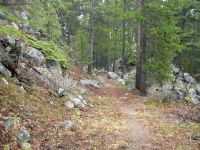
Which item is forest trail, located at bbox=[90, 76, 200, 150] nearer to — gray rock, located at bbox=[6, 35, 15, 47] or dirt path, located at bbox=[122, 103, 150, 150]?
dirt path, located at bbox=[122, 103, 150, 150]

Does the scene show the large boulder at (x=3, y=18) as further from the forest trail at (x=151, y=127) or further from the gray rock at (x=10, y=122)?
the gray rock at (x=10, y=122)

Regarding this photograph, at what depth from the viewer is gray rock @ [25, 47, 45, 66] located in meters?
14.5

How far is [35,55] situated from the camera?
48.2 ft

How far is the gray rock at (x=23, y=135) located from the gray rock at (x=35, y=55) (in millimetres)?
6129

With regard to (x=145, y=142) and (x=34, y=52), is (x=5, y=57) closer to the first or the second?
(x=34, y=52)

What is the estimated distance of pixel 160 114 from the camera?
47.4 ft

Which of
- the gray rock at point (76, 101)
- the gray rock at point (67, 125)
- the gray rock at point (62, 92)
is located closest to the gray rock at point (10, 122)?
the gray rock at point (67, 125)

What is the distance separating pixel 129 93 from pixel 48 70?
6.68 m

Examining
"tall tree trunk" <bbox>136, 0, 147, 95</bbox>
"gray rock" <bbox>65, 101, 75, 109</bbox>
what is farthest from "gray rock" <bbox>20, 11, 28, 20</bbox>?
"gray rock" <bbox>65, 101, 75, 109</bbox>

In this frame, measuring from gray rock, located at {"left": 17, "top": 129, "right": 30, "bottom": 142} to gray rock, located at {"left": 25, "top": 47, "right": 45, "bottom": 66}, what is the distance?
20.1 feet

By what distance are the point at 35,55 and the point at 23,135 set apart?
6.57 m

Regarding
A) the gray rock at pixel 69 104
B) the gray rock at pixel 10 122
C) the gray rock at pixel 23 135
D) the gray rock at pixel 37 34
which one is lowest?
the gray rock at pixel 69 104

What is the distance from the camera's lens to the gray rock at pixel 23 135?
28.0ft

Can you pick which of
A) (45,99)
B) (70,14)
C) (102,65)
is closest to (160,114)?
Result: (45,99)
